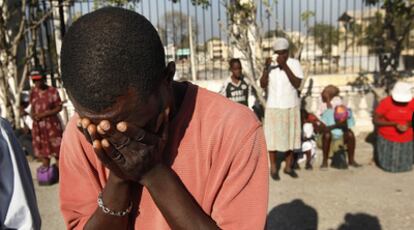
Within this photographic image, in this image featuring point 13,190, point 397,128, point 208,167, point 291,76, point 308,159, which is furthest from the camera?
point 308,159

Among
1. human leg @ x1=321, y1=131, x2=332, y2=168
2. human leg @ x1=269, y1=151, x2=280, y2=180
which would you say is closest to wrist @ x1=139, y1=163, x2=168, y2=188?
human leg @ x1=269, y1=151, x2=280, y2=180

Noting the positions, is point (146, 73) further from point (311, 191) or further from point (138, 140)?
point (311, 191)

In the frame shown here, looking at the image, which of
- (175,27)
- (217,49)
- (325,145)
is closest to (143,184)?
(325,145)

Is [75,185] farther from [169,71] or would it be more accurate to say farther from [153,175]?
[169,71]

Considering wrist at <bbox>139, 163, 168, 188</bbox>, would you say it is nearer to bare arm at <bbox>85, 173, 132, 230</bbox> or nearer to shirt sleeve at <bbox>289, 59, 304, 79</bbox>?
bare arm at <bbox>85, 173, 132, 230</bbox>

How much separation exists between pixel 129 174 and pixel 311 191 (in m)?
3.96

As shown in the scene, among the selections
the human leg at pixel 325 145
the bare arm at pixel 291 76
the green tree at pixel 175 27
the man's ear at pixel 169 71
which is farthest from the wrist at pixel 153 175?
the green tree at pixel 175 27

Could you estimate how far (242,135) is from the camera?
105 cm

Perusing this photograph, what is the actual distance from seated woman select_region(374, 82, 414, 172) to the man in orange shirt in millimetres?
4589

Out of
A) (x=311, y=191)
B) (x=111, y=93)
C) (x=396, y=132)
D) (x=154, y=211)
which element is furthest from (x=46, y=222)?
(x=396, y=132)

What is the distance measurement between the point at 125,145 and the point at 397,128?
16.2ft

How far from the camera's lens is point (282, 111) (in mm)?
5066

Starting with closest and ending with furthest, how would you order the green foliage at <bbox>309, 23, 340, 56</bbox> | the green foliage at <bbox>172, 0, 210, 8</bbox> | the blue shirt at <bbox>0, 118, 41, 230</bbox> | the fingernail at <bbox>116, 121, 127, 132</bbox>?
the fingernail at <bbox>116, 121, 127, 132</bbox> < the blue shirt at <bbox>0, 118, 41, 230</bbox> < the green foliage at <bbox>172, 0, 210, 8</bbox> < the green foliage at <bbox>309, 23, 340, 56</bbox>

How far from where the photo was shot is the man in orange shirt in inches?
34.9
